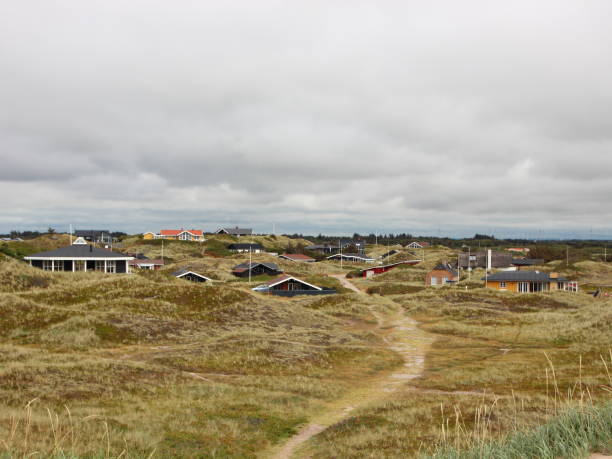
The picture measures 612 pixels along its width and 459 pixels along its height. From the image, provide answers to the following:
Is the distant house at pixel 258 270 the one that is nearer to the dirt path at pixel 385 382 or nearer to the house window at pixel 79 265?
the house window at pixel 79 265

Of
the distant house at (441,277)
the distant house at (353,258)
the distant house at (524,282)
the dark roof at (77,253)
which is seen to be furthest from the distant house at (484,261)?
the dark roof at (77,253)

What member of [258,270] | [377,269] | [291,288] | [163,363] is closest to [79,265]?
[291,288]

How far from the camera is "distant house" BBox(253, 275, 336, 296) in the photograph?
307 feet

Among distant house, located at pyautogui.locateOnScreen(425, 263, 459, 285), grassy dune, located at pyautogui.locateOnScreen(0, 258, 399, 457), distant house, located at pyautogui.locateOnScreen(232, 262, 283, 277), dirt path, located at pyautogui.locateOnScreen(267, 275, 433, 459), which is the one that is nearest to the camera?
grassy dune, located at pyautogui.locateOnScreen(0, 258, 399, 457)

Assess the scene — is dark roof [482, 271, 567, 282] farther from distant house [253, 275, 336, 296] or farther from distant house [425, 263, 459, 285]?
distant house [253, 275, 336, 296]

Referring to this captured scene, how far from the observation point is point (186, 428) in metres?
21.6

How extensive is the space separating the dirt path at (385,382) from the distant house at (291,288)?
25128 mm

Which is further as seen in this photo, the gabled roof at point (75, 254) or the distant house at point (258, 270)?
the distant house at point (258, 270)

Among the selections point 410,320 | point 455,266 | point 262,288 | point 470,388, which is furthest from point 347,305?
point 455,266

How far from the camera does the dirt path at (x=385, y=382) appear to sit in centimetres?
2231

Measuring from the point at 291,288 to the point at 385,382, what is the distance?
6093 centimetres

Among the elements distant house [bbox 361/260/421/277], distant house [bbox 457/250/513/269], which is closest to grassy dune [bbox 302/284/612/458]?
distant house [bbox 361/260/421/277]

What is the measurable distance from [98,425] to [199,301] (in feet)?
158

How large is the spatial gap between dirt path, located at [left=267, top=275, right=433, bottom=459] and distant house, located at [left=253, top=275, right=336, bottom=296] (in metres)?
25.1
